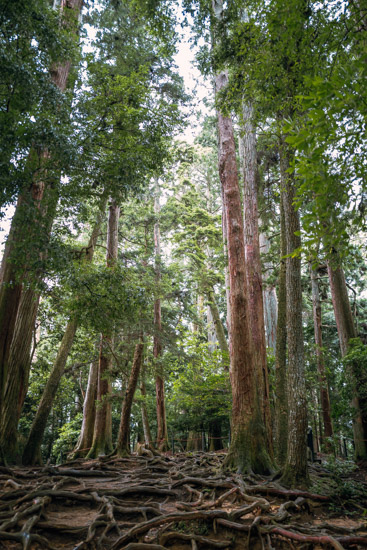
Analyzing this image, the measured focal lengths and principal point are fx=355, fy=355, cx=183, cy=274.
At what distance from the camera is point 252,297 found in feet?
27.8

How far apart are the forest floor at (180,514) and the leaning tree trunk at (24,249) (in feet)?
6.55

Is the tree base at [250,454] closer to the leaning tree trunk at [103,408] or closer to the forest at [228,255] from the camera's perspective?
the forest at [228,255]

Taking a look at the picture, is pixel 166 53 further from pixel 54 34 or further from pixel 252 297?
pixel 252 297

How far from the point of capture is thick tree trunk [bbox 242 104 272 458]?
7664 millimetres

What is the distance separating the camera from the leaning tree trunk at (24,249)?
5.57m

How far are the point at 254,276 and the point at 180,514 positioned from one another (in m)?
5.73

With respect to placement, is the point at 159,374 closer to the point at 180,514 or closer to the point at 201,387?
the point at 201,387

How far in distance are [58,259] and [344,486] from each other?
5.68m

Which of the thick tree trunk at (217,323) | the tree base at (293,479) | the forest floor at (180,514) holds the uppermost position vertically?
the thick tree trunk at (217,323)

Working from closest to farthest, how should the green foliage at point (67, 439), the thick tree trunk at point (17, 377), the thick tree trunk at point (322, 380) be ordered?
the thick tree trunk at point (17, 377) < the thick tree trunk at point (322, 380) < the green foliage at point (67, 439)

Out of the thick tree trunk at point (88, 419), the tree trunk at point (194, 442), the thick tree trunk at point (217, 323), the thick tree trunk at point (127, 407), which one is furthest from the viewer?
the thick tree trunk at point (217, 323)

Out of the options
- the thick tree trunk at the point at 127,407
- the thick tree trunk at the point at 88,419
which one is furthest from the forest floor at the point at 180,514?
the thick tree trunk at the point at 88,419

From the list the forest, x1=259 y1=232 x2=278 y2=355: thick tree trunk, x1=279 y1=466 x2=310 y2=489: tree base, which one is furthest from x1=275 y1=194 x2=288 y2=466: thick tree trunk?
x1=259 y1=232 x2=278 y2=355: thick tree trunk

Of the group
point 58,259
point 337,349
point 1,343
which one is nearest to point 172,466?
point 1,343
